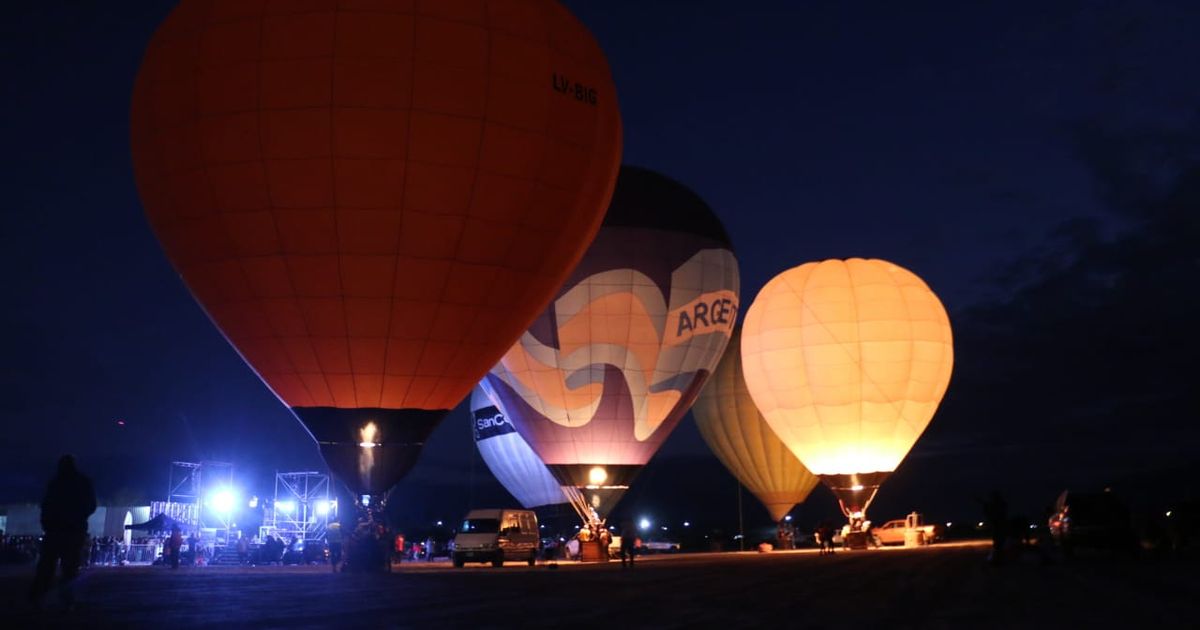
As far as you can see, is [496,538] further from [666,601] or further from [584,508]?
[666,601]

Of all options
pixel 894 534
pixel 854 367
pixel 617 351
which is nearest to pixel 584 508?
pixel 617 351

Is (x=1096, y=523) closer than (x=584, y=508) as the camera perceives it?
Yes

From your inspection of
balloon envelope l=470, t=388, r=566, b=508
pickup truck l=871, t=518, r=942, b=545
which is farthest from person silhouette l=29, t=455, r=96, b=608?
balloon envelope l=470, t=388, r=566, b=508

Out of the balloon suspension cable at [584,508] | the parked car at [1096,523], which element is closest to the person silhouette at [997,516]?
the parked car at [1096,523]

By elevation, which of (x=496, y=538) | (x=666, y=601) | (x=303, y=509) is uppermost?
(x=303, y=509)

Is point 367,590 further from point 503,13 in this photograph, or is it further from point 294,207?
point 503,13

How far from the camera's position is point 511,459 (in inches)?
2466

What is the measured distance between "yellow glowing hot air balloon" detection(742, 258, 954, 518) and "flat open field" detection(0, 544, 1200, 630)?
841 inches

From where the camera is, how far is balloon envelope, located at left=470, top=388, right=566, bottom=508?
60969 millimetres

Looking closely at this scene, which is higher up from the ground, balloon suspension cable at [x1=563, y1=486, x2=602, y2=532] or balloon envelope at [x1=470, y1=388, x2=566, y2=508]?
balloon envelope at [x1=470, y1=388, x2=566, y2=508]

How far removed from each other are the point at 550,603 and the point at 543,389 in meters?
21.3

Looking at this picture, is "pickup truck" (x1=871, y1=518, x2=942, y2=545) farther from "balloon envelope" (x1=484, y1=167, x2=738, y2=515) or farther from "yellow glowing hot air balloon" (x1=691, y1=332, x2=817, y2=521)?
"balloon envelope" (x1=484, y1=167, x2=738, y2=515)

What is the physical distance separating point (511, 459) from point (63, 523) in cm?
5117

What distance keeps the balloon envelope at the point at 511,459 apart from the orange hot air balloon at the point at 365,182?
1486 inches
